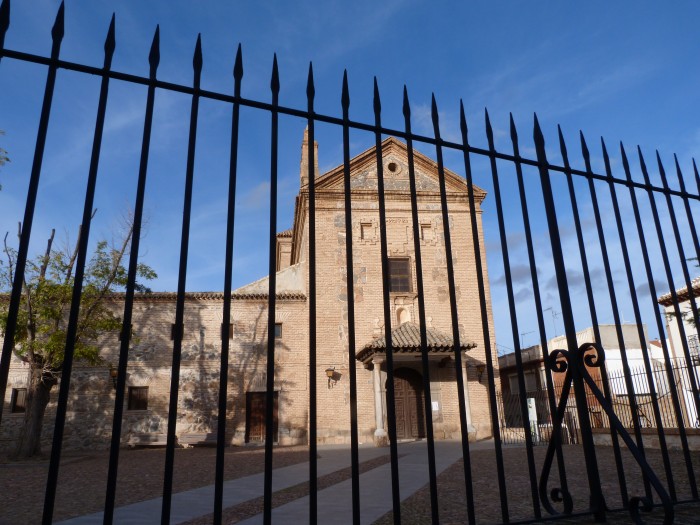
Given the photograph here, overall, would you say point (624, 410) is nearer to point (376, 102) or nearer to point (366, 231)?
point (366, 231)

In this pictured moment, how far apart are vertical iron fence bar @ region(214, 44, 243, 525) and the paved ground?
7.47 ft

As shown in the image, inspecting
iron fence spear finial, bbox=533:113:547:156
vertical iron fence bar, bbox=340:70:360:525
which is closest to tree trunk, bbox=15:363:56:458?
vertical iron fence bar, bbox=340:70:360:525

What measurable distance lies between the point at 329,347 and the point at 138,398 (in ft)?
24.2

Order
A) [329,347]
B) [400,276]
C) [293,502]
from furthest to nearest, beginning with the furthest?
[400,276] → [329,347] → [293,502]

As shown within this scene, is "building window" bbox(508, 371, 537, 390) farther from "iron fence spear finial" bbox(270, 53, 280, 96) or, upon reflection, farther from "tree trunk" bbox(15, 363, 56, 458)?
"iron fence spear finial" bbox(270, 53, 280, 96)

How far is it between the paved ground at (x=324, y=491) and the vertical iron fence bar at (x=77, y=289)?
8.96ft

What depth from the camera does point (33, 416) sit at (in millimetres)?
14344

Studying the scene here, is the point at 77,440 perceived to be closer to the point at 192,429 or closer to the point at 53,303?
the point at 192,429

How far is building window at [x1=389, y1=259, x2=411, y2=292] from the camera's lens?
1858 centimetres

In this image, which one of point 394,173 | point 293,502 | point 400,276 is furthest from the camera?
point 394,173

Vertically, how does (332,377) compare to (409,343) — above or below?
below

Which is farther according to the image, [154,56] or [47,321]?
[47,321]

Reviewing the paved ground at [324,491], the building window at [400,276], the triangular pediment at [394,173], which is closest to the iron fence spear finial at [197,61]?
the paved ground at [324,491]

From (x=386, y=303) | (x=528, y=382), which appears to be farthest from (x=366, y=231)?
(x=528, y=382)
